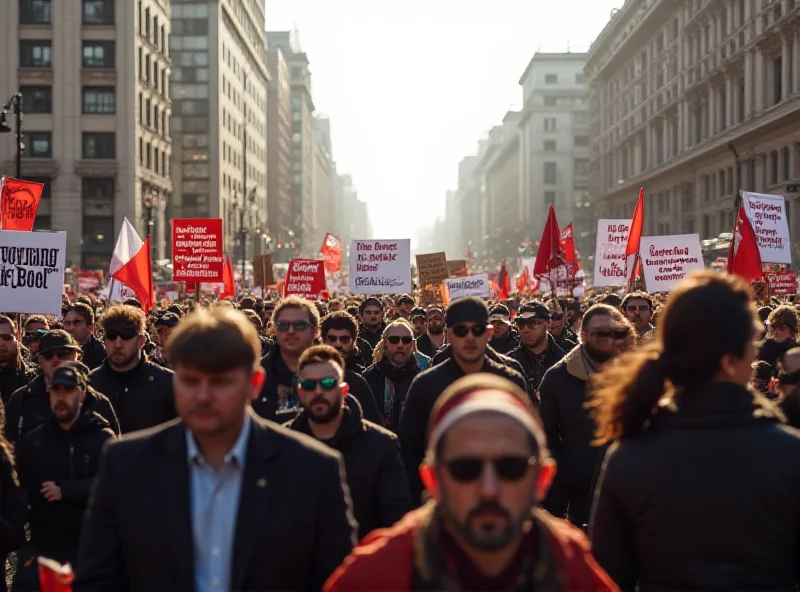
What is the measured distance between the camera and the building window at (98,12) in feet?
186

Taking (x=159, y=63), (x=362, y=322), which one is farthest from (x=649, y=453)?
(x=159, y=63)

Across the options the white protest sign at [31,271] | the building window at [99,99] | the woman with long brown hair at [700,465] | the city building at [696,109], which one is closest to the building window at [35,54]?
the building window at [99,99]

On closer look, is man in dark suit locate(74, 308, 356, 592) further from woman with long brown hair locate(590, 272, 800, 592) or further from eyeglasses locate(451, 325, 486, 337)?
eyeglasses locate(451, 325, 486, 337)

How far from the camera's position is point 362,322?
1470cm

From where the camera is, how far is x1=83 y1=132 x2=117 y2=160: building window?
5706 centimetres

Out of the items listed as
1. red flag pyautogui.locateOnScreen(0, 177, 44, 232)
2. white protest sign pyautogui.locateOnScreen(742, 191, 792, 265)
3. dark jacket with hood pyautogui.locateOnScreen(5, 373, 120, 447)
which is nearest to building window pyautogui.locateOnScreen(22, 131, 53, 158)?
red flag pyautogui.locateOnScreen(0, 177, 44, 232)

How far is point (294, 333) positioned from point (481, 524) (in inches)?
206

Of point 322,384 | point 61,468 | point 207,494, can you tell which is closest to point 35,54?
point 61,468

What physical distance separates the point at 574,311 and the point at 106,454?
14436 millimetres

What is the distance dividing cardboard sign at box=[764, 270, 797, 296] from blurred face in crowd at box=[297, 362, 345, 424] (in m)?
16.2

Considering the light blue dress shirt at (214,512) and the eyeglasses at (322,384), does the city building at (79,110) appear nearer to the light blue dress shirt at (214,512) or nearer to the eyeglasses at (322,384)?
the eyeglasses at (322,384)

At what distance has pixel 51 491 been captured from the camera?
18.6 ft

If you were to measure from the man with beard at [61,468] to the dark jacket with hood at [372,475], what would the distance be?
139 cm

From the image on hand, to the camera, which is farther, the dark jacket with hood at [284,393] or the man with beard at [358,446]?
the dark jacket with hood at [284,393]
